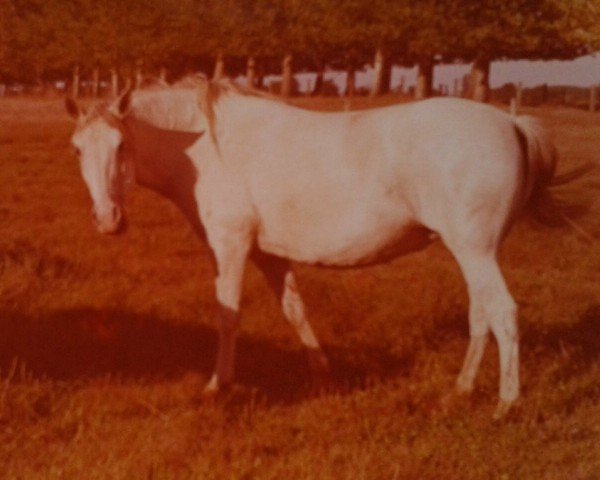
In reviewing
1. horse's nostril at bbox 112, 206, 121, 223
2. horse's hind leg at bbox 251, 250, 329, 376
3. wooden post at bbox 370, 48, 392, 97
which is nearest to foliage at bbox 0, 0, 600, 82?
wooden post at bbox 370, 48, 392, 97

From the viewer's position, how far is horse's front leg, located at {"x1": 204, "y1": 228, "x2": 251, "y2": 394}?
6197 mm

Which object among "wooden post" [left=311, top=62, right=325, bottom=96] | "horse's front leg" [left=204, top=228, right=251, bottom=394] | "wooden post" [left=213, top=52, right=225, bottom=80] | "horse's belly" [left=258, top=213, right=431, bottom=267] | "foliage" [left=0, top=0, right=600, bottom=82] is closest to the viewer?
"horse's belly" [left=258, top=213, right=431, bottom=267]

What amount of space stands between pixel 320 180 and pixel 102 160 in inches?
63.3

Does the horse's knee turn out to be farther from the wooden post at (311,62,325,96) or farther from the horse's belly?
the wooden post at (311,62,325,96)

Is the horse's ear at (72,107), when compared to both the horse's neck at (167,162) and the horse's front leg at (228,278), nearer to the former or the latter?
the horse's neck at (167,162)

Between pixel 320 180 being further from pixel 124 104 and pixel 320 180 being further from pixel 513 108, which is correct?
pixel 513 108

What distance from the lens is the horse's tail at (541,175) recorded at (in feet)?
19.2

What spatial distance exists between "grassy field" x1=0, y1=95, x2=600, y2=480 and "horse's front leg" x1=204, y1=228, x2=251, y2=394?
364 mm

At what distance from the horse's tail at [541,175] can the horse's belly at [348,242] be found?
0.88m

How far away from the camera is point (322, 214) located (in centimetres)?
602

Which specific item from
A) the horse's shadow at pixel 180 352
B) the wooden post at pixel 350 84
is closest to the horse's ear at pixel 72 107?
the horse's shadow at pixel 180 352

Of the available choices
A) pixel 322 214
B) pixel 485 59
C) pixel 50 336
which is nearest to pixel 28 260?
pixel 50 336

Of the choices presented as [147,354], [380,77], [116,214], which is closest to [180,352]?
[147,354]

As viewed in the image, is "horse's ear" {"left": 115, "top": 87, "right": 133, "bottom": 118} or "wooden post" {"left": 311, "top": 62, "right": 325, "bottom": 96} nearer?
"horse's ear" {"left": 115, "top": 87, "right": 133, "bottom": 118}
